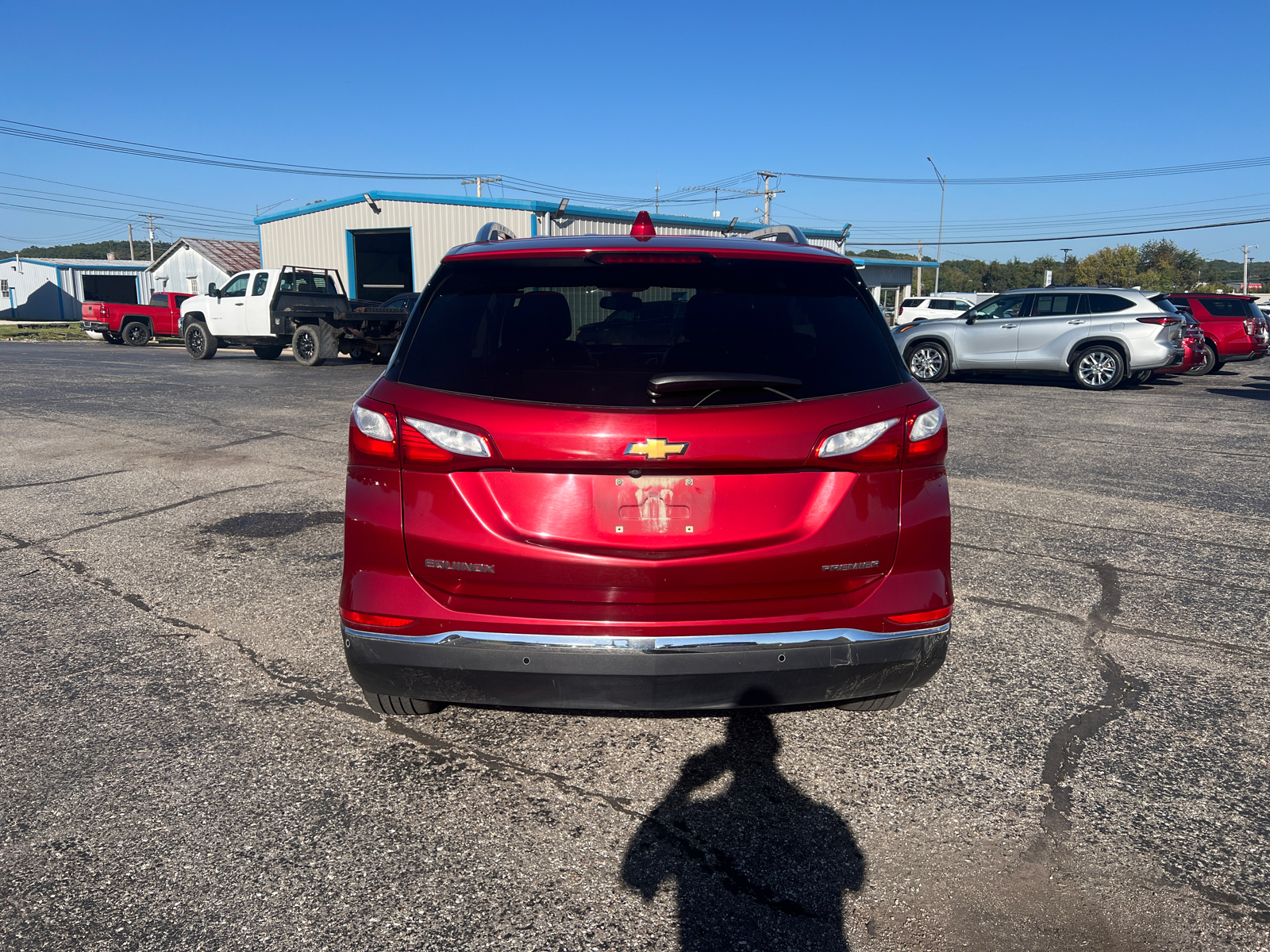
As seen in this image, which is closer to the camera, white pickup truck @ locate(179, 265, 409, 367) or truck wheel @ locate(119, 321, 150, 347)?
white pickup truck @ locate(179, 265, 409, 367)

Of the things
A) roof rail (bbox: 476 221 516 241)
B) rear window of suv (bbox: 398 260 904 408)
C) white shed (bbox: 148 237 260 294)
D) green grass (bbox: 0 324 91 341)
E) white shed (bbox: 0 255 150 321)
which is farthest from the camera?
white shed (bbox: 0 255 150 321)

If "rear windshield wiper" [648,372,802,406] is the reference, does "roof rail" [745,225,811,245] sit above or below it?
above

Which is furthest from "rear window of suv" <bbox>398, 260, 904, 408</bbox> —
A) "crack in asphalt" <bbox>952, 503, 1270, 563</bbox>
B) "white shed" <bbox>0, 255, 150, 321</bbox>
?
"white shed" <bbox>0, 255, 150, 321</bbox>

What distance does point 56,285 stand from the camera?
65438mm

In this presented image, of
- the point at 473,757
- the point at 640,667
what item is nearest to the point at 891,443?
the point at 640,667

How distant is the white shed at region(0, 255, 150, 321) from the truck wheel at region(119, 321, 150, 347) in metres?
36.8

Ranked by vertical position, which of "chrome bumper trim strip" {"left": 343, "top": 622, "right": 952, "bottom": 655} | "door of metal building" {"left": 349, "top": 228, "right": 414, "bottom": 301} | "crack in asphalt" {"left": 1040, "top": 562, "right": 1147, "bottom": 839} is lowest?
"crack in asphalt" {"left": 1040, "top": 562, "right": 1147, "bottom": 839}

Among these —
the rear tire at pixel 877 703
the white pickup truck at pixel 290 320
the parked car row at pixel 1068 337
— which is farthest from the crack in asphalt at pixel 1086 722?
the white pickup truck at pixel 290 320

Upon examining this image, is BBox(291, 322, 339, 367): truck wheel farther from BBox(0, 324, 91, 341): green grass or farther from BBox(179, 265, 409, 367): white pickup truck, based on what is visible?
BBox(0, 324, 91, 341): green grass

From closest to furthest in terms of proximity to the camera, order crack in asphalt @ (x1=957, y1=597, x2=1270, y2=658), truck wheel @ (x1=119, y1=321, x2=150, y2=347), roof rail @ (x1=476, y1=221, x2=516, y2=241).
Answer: roof rail @ (x1=476, y1=221, x2=516, y2=241) < crack in asphalt @ (x1=957, y1=597, x2=1270, y2=658) < truck wheel @ (x1=119, y1=321, x2=150, y2=347)

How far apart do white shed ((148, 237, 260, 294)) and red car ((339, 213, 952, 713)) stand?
180 feet

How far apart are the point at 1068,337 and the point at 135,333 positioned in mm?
29880

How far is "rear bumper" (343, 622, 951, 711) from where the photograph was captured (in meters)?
2.62

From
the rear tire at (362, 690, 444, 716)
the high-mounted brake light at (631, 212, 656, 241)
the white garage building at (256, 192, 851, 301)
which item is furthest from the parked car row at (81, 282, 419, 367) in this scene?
the rear tire at (362, 690, 444, 716)
